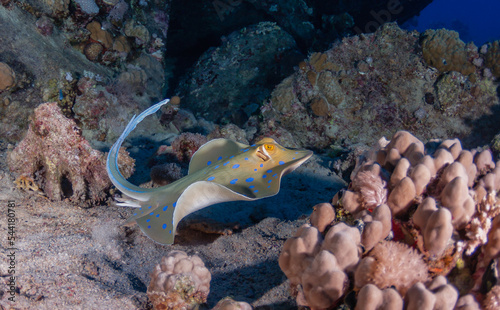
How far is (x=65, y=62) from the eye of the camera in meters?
7.78

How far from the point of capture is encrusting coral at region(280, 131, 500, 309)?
1.95 meters

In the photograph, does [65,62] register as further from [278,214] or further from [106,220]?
[278,214]

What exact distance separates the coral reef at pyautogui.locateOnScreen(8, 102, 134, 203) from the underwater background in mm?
21

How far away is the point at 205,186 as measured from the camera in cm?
324

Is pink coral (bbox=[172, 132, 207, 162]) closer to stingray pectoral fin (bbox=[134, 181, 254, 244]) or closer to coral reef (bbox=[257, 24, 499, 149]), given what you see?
coral reef (bbox=[257, 24, 499, 149])

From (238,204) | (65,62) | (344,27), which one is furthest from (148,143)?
(344,27)

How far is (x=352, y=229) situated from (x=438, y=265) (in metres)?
0.75

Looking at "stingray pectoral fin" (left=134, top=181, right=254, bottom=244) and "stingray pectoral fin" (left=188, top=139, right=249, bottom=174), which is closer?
"stingray pectoral fin" (left=134, top=181, right=254, bottom=244)

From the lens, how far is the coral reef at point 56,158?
14.4ft

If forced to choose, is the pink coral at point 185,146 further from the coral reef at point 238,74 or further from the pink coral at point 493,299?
the coral reef at point 238,74

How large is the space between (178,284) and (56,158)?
3331 millimetres

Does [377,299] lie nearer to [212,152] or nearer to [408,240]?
[408,240]

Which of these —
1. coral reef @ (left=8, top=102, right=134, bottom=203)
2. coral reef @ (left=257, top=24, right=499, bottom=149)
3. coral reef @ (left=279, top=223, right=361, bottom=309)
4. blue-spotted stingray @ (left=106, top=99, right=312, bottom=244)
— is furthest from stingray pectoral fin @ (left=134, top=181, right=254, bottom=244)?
coral reef @ (left=257, top=24, right=499, bottom=149)

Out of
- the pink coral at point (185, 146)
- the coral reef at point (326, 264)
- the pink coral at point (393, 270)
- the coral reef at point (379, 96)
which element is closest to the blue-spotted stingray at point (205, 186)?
the coral reef at point (326, 264)
